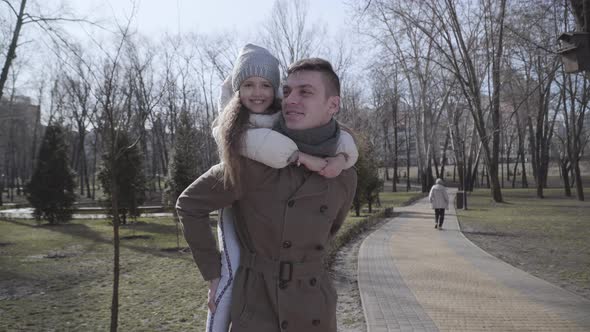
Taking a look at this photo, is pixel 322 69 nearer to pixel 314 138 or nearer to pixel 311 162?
pixel 314 138

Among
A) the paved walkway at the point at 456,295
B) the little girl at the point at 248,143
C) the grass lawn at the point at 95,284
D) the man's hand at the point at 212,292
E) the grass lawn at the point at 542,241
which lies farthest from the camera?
the grass lawn at the point at 542,241

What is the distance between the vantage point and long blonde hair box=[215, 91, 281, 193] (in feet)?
6.26

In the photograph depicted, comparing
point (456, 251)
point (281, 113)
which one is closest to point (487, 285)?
point (456, 251)

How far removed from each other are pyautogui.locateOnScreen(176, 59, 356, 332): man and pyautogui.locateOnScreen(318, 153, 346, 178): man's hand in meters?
0.06

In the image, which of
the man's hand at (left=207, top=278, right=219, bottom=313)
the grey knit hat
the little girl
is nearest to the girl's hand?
the little girl

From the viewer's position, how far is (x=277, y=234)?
1.96 meters

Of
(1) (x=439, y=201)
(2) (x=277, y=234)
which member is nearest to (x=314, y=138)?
(2) (x=277, y=234)

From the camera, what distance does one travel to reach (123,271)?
1002 cm

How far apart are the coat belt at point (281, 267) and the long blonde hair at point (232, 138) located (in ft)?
1.02

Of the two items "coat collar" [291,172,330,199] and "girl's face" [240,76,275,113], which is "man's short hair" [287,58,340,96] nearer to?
"girl's face" [240,76,275,113]

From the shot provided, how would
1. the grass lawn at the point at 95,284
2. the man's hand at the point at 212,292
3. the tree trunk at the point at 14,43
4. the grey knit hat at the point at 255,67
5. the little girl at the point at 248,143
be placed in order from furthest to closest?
the tree trunk at the point at 14,43 → the grass lawn at the point at 95,284 → the grey knit hat at the point at 255,67 → the man's hand at the point at 212,292 → the little girl at the point at 248,143

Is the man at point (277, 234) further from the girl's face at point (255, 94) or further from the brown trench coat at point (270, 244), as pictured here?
the girl's face at point (255, 94)

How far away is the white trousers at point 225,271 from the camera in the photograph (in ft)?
6.56

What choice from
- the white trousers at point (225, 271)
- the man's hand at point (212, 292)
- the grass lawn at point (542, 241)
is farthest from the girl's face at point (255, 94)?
the grass lawn at point (542, 241)
